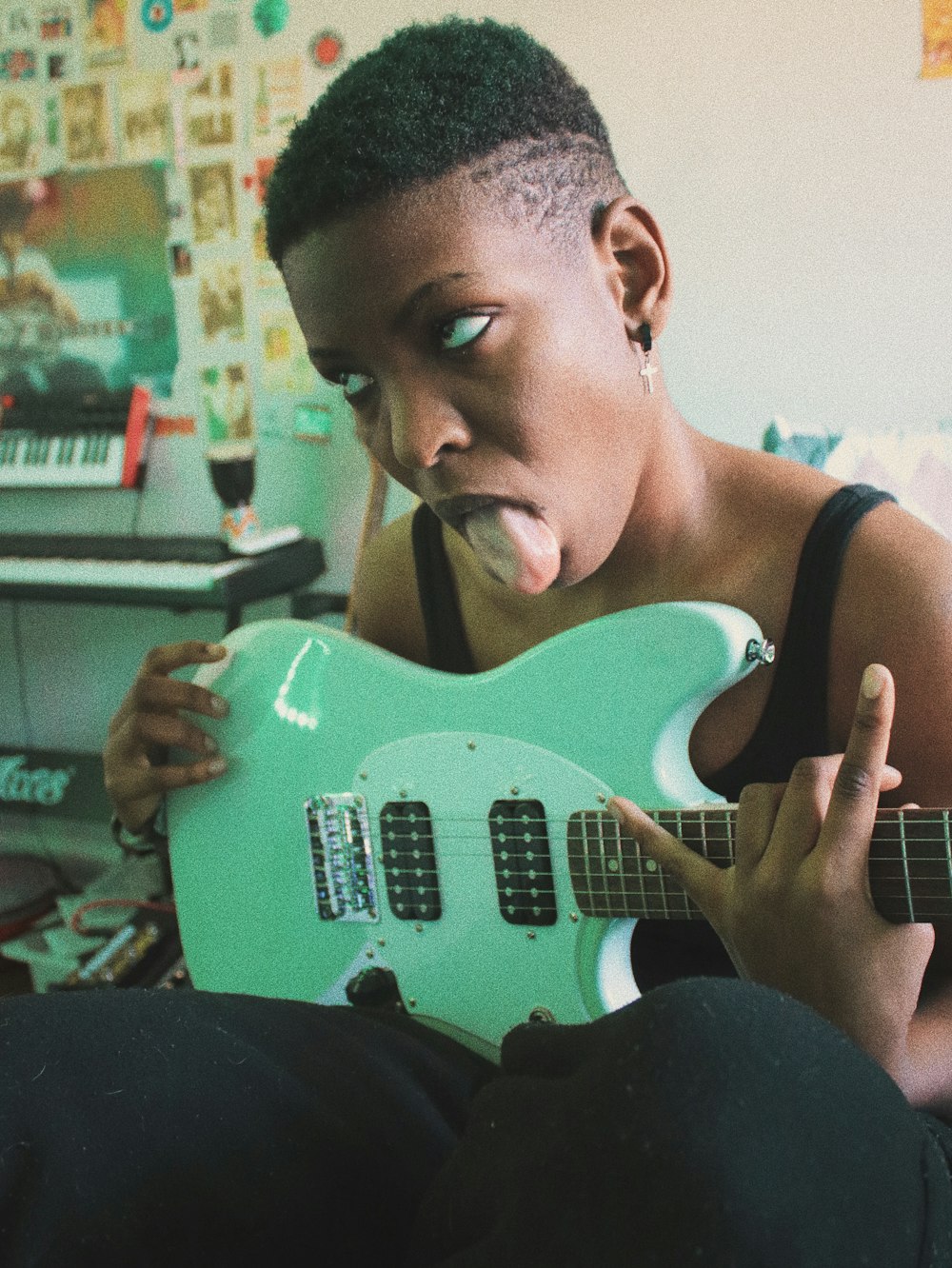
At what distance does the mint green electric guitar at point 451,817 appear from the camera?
0.91 meters

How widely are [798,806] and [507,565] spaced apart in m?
0.30

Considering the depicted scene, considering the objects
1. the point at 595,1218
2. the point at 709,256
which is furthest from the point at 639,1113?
the point at 709,256

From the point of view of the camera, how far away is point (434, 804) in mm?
1042

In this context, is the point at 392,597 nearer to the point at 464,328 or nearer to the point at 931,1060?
the point at 464,328

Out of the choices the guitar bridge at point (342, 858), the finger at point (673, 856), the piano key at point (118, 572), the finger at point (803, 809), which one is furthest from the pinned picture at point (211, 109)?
the finger at point (803, 809)

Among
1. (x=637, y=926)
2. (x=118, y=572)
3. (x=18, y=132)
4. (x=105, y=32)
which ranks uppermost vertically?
(x=105, y=32)

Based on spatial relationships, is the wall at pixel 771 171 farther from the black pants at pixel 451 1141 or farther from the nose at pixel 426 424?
the black pants at pixel 451 1141

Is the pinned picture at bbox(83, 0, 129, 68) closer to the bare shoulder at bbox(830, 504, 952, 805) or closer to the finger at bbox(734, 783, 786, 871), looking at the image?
the bare shoulder at bbox(830, 504, 952, 805)

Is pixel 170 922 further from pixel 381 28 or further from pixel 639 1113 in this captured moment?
pixel 381 28

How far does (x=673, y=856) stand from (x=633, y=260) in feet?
1.55

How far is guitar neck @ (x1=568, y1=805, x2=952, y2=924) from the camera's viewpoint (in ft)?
2.26

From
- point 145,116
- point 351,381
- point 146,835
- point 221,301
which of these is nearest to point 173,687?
point 146,835

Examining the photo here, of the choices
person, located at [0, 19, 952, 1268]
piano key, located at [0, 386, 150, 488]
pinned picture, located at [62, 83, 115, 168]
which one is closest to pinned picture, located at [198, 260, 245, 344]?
piano key, located at [0, 386, 150, 488]

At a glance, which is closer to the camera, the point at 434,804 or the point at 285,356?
the point at 434,804
